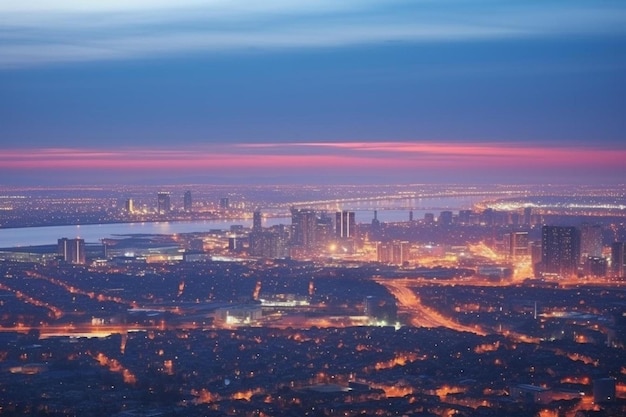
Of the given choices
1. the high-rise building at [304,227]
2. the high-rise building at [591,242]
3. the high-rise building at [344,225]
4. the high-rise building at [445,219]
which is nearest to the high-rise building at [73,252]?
the high-rise building at [304,227]

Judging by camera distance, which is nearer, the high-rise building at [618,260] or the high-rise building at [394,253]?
the high-rise building at [618,260]

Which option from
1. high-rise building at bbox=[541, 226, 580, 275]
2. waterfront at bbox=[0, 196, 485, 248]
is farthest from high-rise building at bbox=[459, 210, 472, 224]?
high-rise building at bbox=[541, 226, 580, 275]

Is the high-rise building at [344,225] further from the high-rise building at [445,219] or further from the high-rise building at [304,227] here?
the high-rise building at [445,219]

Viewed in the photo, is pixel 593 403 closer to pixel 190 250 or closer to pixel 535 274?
pixel 535 274

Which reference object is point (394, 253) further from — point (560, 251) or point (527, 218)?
point (527, 218)

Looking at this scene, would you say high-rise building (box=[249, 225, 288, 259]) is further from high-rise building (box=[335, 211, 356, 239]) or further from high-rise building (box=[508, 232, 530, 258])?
high-rise building (box=[508, 232, 530, 258])
